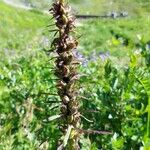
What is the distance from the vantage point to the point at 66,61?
118 inches

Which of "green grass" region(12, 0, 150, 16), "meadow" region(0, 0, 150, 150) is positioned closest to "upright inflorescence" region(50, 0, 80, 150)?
"meadow" region(0, 0, 150, 150)

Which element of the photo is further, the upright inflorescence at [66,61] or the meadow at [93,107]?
the meadow at [93,107]

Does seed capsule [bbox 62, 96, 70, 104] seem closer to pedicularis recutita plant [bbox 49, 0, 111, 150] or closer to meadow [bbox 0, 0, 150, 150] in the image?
pedicularis recutita plant [bbox 49, 0, 111, 150]

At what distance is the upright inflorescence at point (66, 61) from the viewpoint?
298 centimetres

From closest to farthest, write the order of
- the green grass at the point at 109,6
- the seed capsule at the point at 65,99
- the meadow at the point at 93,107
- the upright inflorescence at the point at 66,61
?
1. the upright inflorescence at the point at 66,61
2. the seed capsule at the point at 65,99
3. the meadow at the point at 93,107
4. the green grass at the point at 109,6

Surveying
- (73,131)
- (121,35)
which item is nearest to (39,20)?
(121,35)

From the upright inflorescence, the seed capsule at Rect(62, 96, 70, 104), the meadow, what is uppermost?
the upright inflorescence

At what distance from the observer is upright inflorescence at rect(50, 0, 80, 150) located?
298 cm

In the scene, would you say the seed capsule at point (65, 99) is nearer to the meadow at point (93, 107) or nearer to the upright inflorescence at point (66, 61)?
the upright inflorescence at point (66, 61)

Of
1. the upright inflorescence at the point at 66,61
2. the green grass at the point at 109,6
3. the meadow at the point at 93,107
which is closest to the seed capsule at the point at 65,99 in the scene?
the upright inflorescence at the point at 66,61

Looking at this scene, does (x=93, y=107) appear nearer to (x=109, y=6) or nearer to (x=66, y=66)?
(x=66, y=66)

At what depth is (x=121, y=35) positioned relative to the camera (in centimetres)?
3366

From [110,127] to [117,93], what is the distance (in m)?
0.38

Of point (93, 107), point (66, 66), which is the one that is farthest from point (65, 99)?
point (93, 107)
